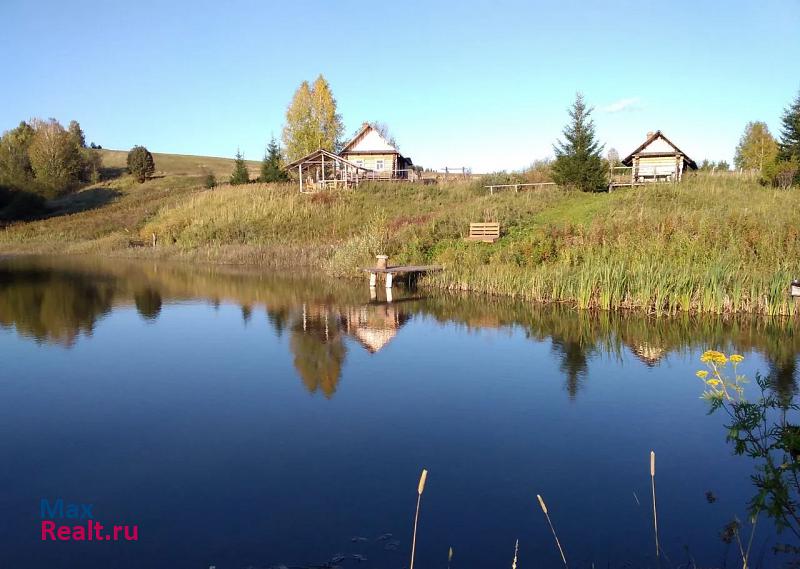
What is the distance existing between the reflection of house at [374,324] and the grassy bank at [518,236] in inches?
159

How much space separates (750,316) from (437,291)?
8869mm

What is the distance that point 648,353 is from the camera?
12117mm

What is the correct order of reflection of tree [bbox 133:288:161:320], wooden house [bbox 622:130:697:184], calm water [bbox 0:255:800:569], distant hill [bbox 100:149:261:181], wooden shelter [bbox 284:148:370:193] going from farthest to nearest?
distant hill [bbox 100:149:261:181] < wooden shelter [bbox 284:148:370:193] < wooden house [bbox 622:130:697:184] < reflection of tree [bbox 133:288:161:320] < calm water [bbox 0:255:800:569]

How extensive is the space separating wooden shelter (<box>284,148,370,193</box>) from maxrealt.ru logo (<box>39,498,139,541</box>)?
35.9 m

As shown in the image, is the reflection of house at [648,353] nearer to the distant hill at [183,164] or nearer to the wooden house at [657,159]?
the wooden house at [657,159]

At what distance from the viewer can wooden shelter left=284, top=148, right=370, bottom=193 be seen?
138ft

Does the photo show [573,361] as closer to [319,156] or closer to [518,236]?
[518,236]

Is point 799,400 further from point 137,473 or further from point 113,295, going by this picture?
point 113,295

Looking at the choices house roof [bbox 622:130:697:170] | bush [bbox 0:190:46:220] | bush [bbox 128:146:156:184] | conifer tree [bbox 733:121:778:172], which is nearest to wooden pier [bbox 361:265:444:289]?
house roof [bbox 622:130:697:170]

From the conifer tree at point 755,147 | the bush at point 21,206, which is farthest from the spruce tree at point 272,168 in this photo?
the conifer tree at point 755,147

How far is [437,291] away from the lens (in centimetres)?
2041

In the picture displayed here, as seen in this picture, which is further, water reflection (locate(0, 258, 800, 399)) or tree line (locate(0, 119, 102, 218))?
tree line (locate(0, 119, 102, 218))

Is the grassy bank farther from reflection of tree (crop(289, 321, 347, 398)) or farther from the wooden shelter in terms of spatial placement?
reflection of tree (crop(289, 321, 347, 398))

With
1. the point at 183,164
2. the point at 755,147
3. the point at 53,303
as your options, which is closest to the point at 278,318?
the point at 53,303
